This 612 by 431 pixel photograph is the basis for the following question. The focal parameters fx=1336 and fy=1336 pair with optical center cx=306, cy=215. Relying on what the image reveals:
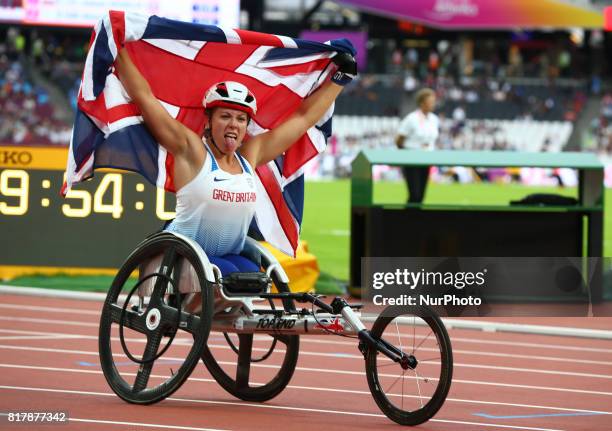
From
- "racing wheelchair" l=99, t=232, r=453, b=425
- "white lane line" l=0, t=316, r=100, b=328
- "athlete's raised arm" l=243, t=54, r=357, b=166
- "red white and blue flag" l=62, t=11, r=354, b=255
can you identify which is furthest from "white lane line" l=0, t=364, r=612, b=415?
"white lane line" l=0, t=316, r=100, b=328

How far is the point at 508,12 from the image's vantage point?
52.2m

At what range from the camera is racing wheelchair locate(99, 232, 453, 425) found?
21.1 feet

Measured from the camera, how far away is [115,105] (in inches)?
281

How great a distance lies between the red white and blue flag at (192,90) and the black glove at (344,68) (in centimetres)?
5

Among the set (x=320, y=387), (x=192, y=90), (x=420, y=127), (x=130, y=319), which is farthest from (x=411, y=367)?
(x=420, y=127)

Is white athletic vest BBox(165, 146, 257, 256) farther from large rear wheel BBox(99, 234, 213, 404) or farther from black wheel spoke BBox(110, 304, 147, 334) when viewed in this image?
black wheel spoke BBox(110, 304, 147, 334)

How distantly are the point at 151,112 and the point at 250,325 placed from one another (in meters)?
1.29

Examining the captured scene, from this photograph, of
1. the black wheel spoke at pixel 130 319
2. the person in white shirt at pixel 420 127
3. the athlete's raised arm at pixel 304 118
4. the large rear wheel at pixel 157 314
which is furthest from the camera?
the person in white shirt at pixel 420 127

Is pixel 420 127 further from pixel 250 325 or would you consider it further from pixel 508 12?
pixel 508 12

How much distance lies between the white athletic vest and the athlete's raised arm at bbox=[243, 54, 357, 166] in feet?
1.50

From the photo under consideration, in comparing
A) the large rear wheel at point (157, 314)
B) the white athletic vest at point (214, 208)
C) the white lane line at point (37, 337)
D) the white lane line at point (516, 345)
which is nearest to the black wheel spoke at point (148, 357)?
the large rear wheel at point (157, 314)

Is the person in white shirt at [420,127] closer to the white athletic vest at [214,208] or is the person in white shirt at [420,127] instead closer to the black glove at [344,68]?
the black glove at [344,68]

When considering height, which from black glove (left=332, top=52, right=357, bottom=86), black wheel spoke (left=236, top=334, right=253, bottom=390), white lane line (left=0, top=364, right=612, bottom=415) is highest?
black glove (left=332, top=52, right=357, bottom=86)

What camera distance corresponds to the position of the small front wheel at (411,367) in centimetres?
631
